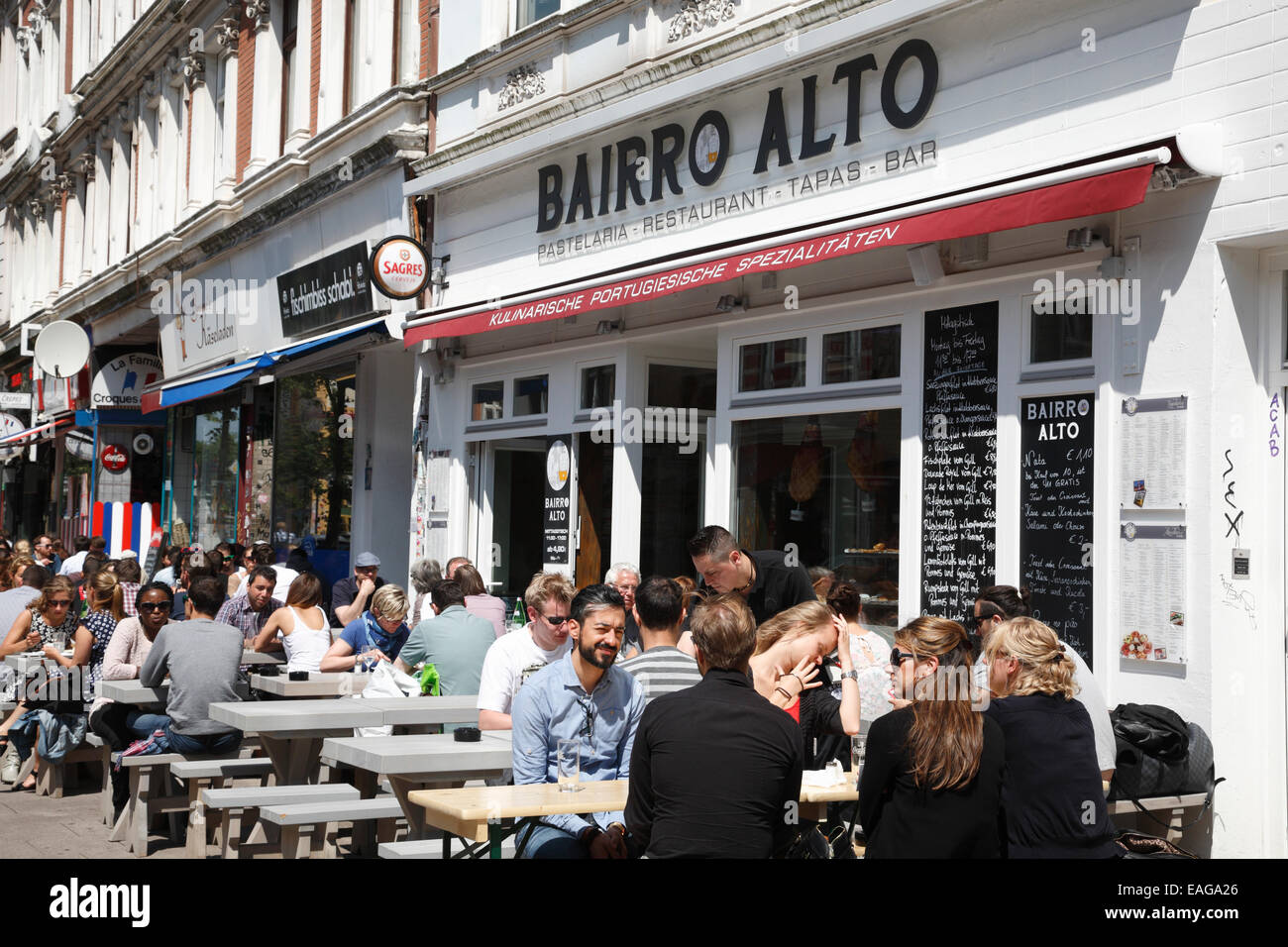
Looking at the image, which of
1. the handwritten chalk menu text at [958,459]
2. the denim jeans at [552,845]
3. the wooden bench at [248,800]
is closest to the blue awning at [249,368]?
the handwritten chalk menu text at [958,459]

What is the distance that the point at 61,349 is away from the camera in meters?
22.7

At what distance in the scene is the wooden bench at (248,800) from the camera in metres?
6.95

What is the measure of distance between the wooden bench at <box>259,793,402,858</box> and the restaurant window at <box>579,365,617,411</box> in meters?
5.60

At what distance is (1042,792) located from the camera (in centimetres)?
480

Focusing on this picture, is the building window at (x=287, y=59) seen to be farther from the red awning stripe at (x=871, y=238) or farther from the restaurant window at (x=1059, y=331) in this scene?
the restaurant window at (x=1059, y=331)

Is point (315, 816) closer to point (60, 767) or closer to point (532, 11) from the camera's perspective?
point (60, 767)

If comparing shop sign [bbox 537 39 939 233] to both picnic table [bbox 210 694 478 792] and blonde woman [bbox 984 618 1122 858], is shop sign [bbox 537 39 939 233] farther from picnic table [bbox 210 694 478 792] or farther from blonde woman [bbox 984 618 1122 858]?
blonde woman [bbox 984 618 1122 858]

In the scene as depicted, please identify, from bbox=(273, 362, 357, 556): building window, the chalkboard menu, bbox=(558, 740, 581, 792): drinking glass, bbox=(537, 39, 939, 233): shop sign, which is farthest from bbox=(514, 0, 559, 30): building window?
bbox=(558, 740, 581, 792): drinking glass

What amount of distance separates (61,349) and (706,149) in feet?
51.4

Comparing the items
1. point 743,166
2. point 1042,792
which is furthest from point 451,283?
point 1042,792
